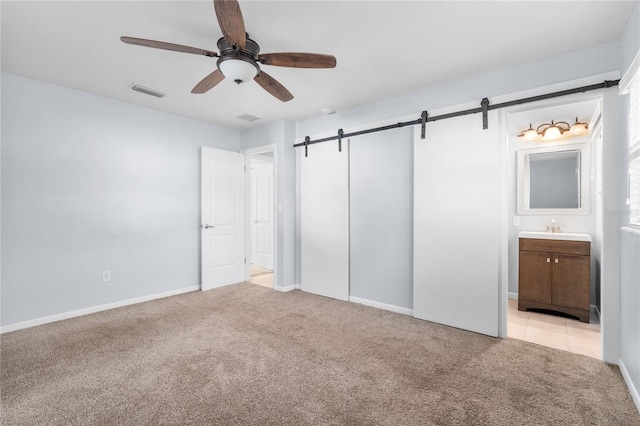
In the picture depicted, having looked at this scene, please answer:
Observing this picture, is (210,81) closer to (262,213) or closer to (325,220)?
(325,220)

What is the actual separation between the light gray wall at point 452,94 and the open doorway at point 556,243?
299 millimetres

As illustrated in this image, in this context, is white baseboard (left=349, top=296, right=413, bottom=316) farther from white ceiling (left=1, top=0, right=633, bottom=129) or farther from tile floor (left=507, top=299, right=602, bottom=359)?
white ceiling (left=1, top=0, right=633, bottom=129)

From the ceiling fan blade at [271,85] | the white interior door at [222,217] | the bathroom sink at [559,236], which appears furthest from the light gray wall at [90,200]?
the bathroom sink at [559,236]

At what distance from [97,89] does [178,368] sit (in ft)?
10.4

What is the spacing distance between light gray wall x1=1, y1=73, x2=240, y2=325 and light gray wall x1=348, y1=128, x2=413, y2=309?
2.47 m

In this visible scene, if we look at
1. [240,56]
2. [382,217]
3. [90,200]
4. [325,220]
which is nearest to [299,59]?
[240,56]

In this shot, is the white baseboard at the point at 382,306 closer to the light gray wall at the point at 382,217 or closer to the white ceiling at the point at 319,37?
the light gray wall at the point at 382,217

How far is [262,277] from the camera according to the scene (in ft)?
18.1

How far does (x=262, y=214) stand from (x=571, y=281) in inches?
204

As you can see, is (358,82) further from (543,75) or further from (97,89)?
(97,89)

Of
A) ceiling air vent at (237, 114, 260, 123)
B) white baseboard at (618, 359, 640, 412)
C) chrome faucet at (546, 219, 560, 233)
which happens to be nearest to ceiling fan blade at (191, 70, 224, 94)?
ceiling air vent at (237, 114, 260, 123)

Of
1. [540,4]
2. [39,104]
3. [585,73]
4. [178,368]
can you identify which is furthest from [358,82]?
[39,104]

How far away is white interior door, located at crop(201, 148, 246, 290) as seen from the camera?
4.64 metres

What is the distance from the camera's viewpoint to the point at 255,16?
83.6 inches
